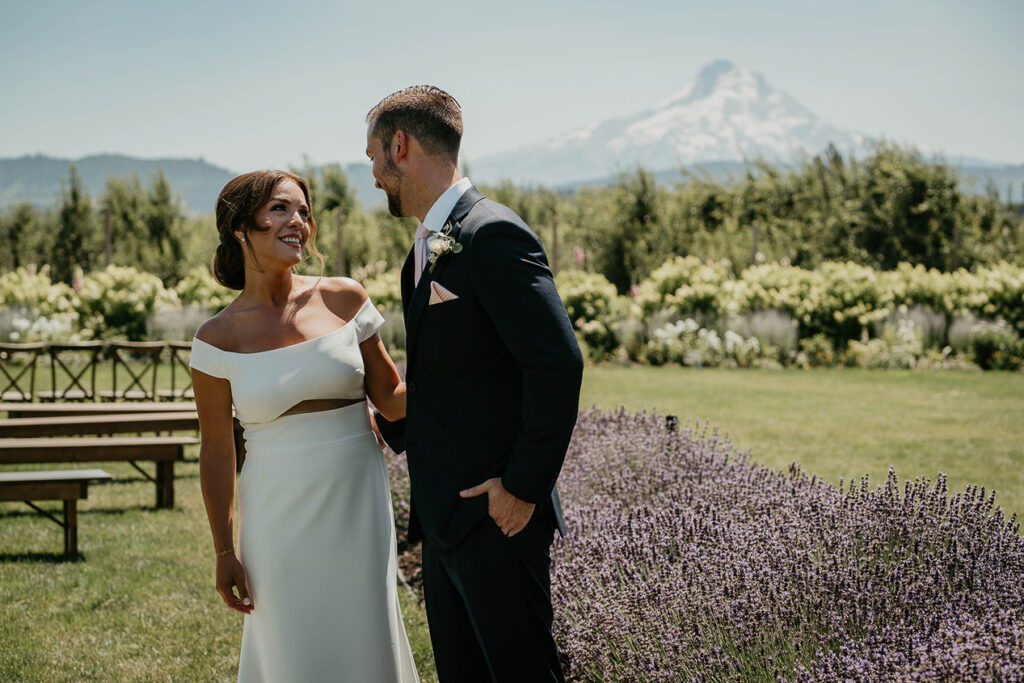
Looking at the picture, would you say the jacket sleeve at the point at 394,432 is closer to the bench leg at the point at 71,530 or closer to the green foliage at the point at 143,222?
the bench leg at the point at 71,530

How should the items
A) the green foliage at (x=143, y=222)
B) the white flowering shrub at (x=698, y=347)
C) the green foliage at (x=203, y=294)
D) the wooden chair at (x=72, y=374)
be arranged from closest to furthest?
the wooden chair at (x=72, y=374)
the white flowering shrub at (x=698, y=347)
the green foliage at (x=203, y=294)
the green foliage at (x=143, y=222)

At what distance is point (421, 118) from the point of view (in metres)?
2.34

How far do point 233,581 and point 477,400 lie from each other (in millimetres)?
1035

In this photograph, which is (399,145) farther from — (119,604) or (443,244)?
(119,604)

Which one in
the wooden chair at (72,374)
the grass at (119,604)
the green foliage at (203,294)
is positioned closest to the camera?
the grass at (119,604)

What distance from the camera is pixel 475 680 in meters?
2.41

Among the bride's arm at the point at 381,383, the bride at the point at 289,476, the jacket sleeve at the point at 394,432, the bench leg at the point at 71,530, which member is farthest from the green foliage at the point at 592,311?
the bride at the point at 289,476

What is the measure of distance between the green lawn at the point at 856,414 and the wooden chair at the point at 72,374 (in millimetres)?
5592

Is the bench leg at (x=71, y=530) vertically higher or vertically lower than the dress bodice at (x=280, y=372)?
lower

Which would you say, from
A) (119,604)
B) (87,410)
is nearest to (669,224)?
(87,410)

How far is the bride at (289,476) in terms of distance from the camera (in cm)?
262

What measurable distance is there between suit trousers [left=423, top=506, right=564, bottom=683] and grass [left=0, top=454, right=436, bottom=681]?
68.7 inches

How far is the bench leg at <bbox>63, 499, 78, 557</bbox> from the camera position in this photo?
5.68 m

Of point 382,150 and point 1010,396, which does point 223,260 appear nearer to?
point 382,150
